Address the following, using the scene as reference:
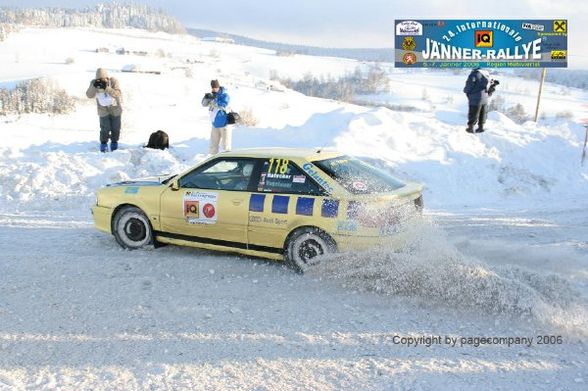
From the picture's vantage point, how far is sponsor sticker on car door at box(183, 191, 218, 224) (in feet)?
21.6

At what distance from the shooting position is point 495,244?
24.6 ft

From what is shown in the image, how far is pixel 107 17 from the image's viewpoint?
142625 millimetres

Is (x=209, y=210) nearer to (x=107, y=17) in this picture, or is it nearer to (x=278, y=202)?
(x=278, y=202)

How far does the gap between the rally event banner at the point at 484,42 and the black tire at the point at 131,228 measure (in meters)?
12.3

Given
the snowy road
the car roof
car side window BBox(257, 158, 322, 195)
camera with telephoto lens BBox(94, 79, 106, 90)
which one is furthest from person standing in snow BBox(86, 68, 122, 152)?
car side window BBox(257, 158, 322, 195)

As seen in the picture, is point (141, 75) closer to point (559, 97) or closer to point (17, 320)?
point (17, 320)

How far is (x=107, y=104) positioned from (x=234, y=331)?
8666mm

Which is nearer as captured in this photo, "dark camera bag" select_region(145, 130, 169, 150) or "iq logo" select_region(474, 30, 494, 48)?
"dark camera bag" select_region(145, 130, 169, 150)

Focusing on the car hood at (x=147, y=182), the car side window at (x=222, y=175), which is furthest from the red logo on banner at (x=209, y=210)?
the car hood at (x=147, y=182)

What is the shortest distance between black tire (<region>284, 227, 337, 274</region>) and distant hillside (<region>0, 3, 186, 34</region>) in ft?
395

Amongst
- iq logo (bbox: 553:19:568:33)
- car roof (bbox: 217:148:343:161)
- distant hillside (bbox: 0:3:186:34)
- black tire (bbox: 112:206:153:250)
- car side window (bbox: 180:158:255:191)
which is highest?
distant hillside (bbox: 0:3:186:34)

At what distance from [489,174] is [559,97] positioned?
42307 mm

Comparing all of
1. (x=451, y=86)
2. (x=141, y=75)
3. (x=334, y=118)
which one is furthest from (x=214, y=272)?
(x=451, y=86)

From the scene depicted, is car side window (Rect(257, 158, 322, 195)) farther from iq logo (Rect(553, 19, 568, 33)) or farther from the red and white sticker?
iq logo (Rect(553, 19, 568, 33))
